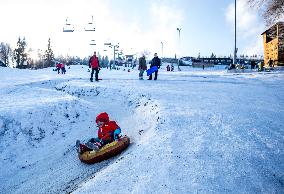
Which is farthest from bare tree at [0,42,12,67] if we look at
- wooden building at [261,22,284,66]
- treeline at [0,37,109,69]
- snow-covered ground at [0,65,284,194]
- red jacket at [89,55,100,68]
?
snow-covered ground at [0,65,284,194]

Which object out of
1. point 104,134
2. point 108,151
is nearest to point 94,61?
point 104,134

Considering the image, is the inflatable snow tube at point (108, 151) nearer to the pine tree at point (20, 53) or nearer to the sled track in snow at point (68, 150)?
the sled track in snow at point (68, 150)

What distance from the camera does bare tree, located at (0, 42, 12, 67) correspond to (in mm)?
109850

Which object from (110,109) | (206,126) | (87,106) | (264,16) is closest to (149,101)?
(110,109)

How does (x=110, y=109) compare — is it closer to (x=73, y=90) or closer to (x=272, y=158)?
(x=73, y=90)

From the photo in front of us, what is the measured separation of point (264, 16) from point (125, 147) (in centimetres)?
2725

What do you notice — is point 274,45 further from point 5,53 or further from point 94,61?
point 5,53

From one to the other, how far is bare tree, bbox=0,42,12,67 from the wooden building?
284ft

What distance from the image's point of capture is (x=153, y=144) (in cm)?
826

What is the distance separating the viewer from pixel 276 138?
27.4 ft

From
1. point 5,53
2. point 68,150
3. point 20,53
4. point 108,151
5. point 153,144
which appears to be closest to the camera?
point 153,144

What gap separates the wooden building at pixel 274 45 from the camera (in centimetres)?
3738

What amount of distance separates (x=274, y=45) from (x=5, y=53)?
92.2 meters

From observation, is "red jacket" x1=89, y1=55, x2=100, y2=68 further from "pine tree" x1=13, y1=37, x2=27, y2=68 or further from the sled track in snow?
"pine tree" x1=13, y1=37, x2=27, y2=68
